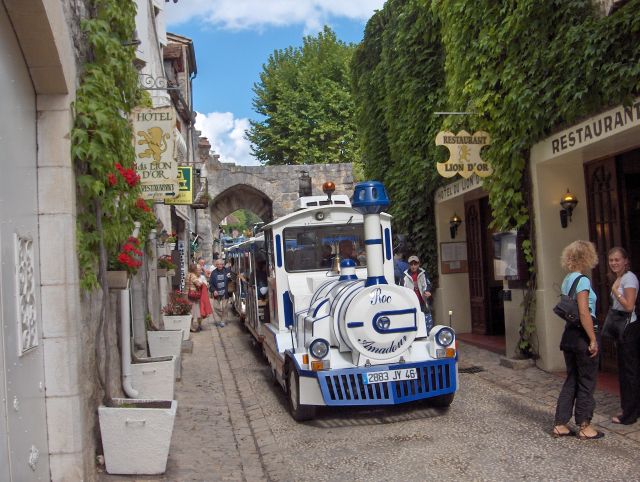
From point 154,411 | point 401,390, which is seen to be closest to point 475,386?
point 401,390

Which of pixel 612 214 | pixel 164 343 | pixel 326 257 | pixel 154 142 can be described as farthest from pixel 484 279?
pixel 154 142

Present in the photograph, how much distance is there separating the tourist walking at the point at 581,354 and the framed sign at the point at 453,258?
6.97 meters

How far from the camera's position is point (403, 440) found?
6.00m

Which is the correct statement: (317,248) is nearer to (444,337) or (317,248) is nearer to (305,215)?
(305,215)

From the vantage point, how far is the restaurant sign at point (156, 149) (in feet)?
26.9

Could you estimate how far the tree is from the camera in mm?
36156

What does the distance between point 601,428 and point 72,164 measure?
492 centimetres

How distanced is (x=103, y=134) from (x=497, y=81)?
19.6ft

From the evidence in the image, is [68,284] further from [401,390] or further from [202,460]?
[401,390]

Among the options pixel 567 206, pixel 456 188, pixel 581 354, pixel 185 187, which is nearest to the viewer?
pixel 581 354

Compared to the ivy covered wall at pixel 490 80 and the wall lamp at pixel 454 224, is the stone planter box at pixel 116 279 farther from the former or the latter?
the wall lamp at pixel 454 224

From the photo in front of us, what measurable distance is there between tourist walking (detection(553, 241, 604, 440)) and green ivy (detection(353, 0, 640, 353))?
1895 millimetres

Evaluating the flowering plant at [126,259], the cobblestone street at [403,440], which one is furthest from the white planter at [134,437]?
the flowering plant at [126,259]

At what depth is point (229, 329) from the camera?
55.2 feet
